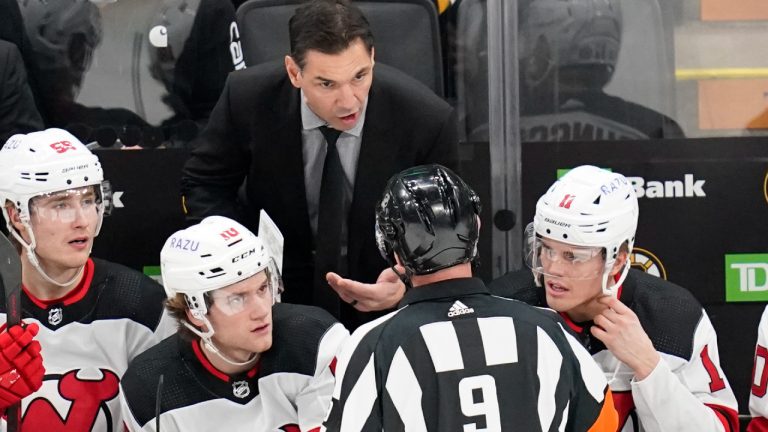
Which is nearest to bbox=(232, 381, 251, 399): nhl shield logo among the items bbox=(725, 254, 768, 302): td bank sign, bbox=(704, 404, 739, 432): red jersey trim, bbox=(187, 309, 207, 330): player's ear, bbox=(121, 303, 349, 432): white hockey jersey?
bbox=(121, 303, 349, 432): white hockey jersey

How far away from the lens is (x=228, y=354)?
109 inches

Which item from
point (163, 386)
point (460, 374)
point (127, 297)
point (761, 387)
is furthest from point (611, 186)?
point (127, 297)

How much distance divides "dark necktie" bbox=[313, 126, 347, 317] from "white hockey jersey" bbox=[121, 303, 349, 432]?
0.36 m

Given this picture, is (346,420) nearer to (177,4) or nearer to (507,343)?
(507,343)

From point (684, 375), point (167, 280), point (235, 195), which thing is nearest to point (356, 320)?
point (235, 195)

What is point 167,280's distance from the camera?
2.72m

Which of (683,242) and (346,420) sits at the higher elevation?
(346,420)

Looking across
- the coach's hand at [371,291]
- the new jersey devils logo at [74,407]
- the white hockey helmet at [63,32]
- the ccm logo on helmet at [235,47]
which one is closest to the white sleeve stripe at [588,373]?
the coach's hand at [371,291]

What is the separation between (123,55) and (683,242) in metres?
1.65

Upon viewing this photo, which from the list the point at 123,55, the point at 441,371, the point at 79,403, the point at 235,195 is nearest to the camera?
the point at 441,371

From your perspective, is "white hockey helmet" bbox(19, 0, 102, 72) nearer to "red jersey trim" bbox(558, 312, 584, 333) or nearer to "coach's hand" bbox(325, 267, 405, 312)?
"coach's hand" bbox(325, 267, 405, 312)

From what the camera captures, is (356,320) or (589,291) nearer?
(589,291)

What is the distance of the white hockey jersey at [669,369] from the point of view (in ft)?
8.66

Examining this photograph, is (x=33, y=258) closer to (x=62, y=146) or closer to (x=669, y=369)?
(x=62, y=146)
